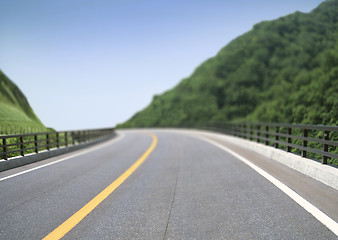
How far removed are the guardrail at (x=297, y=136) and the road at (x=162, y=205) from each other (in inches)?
37.0

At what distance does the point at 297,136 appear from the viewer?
9328 mm

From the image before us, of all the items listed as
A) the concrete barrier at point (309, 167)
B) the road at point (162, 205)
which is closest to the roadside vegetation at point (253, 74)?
the concrete barrier at point (309, 167)

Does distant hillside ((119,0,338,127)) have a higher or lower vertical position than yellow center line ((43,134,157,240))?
higher

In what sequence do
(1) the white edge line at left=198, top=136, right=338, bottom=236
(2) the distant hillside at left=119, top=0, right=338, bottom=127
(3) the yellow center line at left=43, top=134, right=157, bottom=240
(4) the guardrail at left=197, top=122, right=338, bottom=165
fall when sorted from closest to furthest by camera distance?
(3) the yellow center line at left=43, top=134, right=157, bottom=240, (1) the white edge line at left=198, top=136, right=338, bottom=236, (4) the guardrail at left=197, top=122, right=338, bottom=165, (2) the distant hillside at left=119, top=0, right=338, bottom=127

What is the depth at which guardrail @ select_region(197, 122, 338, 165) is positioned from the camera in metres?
7.49

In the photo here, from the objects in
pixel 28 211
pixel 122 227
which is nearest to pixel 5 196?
pixel 28 211

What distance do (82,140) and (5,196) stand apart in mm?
13836

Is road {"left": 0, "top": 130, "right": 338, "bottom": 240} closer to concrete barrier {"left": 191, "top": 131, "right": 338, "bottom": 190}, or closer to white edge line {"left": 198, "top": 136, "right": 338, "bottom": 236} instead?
white edge line {"left": 198, "top": 136, "right": 338, "bottom": 236}

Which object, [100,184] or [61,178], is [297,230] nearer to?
[100,184]

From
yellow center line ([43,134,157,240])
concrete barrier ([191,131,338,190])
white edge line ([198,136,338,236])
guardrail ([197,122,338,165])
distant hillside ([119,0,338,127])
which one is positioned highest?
distant hillside ([119,0,338,127])

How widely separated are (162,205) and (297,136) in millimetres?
5763

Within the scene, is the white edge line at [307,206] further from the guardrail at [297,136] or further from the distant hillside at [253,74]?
the distant hillside at [253,74]

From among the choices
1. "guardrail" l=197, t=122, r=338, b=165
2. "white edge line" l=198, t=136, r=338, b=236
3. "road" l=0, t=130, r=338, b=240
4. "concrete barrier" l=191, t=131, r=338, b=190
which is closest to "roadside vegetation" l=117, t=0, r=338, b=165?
"guardrail" l=197, t=122, r=338, b=165

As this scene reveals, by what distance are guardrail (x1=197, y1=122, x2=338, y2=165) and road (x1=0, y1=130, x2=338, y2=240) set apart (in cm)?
94
